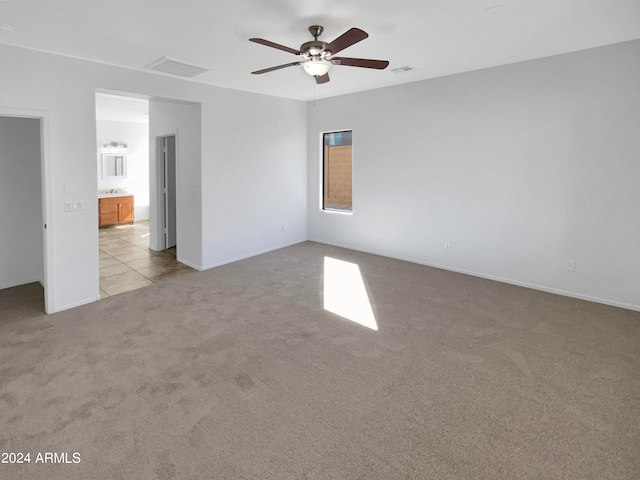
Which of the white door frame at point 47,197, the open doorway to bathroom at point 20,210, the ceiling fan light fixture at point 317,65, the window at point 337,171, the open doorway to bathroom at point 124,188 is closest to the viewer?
the ceiling fan light fixture at point 317,65

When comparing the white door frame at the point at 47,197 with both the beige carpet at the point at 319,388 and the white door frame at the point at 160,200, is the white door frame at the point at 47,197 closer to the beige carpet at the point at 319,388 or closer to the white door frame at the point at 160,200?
the beige carpet at the point at 319,388

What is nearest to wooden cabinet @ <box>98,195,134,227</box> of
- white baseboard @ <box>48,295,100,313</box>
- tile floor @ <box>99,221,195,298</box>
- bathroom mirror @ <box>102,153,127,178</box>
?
bathroom mirror @ <box>102,153,127,178</box>

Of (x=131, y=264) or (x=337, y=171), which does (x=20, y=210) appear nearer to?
(x=131, y=264)

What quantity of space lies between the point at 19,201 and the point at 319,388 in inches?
180

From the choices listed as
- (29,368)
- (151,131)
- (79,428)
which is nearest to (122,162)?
(151,131)

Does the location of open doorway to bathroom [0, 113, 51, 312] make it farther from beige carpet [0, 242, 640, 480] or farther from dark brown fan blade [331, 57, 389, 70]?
dark brown fan blade [331, 57, 389, 70]

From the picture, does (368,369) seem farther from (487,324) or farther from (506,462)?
(487,324)

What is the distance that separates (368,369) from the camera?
283 centimetres

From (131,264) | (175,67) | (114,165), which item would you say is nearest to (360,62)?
(175,67)

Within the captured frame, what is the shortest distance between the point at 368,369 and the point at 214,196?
373cm

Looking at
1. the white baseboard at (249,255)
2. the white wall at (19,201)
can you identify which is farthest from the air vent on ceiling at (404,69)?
the white wall at (19,201)

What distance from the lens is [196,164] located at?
5387 millimetres

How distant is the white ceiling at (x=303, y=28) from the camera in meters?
2.83

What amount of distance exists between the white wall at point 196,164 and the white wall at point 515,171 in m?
1.30
